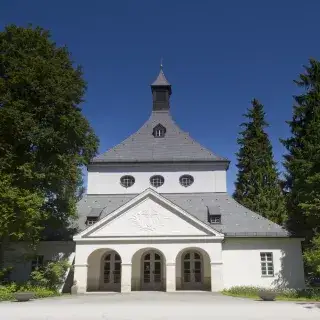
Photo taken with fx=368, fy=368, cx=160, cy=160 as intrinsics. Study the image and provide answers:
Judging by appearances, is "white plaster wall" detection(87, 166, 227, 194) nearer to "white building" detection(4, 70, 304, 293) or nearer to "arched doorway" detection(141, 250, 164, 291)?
"white building" detection(4, 70, 304, 293)

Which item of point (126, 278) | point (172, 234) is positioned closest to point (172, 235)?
point (172, 234)

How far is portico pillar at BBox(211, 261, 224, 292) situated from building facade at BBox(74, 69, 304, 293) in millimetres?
60

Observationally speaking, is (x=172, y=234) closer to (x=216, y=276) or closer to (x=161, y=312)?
(x=216, y=276)

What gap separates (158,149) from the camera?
106ft

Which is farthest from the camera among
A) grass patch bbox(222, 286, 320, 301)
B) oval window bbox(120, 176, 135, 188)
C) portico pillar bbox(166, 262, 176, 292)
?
oval window bbox(120, 176, 135, 188)

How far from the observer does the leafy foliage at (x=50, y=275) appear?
22531 millimetres

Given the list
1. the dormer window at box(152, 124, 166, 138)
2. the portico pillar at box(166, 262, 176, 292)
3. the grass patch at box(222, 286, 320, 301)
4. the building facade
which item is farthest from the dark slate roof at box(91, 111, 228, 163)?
the grass patch at box(222, 286, 320, 301)

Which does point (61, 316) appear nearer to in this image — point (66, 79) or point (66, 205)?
point (66, 205)

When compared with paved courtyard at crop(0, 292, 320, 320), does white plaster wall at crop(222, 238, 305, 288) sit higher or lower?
higher

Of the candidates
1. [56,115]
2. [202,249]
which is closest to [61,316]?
[202,249]

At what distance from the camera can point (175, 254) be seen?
23828 millimetres

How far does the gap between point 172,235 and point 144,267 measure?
435 cm

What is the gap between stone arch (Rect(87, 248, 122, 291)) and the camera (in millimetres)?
25797

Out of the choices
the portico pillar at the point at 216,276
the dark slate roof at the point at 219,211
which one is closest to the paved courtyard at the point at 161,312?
the portico pillar at the point at 216,276
